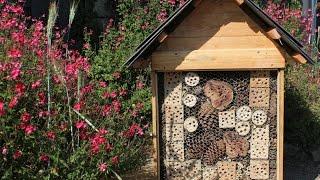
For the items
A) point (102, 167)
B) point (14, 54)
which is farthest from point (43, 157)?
point (14, 54)

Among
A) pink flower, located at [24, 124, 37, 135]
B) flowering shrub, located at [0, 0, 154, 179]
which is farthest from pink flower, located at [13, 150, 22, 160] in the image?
pink flower, located at [24, 124, 37, 135]

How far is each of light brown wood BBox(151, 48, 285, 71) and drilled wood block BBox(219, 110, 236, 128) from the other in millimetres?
426

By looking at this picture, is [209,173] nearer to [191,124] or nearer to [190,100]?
[191,124]

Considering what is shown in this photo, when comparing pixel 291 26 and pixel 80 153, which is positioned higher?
pixel 291 26

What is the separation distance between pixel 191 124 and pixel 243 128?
47cm

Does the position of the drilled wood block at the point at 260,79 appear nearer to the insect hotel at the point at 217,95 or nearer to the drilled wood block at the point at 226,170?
the insect hotel at the point at 217,95

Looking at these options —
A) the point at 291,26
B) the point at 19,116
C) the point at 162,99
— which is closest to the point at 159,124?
the point at 162,99

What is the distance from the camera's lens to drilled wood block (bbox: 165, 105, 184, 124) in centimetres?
532

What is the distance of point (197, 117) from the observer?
17.5 feet

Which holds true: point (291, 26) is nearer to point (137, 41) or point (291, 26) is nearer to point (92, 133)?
point (137, 41)

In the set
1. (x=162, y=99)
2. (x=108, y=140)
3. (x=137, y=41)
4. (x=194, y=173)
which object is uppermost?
(x=137, y=41)

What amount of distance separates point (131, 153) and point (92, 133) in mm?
417

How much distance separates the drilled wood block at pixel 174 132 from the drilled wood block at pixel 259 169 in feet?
2.26

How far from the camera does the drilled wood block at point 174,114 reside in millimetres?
5320
